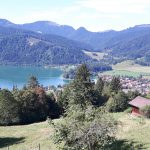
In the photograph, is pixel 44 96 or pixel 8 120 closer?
pixel 8 120

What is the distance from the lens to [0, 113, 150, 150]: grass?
39875mm

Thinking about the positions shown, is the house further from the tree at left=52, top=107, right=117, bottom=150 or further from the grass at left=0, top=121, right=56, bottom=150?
the tree at left=52, top=107, right=117, bottom=150

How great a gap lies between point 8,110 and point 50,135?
4022 cm

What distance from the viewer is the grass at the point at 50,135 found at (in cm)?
3988

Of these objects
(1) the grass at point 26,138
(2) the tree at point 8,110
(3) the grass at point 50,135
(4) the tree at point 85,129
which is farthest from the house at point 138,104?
(2) the tree at point 8,110

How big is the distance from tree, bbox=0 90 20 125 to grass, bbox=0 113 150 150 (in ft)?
60.3

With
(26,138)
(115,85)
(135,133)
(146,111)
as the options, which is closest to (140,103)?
(146,111)

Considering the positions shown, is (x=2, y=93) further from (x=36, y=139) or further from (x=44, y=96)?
(x=36, y=139)

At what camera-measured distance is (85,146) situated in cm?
3114

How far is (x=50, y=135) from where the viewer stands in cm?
4853

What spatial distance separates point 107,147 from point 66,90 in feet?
226

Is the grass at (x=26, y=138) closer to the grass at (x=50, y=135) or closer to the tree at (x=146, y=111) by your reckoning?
the grass at (x=50, y=135)

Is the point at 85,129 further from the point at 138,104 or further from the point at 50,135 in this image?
the point at 138,104

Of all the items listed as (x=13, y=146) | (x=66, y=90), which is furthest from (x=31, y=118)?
(x=13, y=146)
